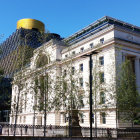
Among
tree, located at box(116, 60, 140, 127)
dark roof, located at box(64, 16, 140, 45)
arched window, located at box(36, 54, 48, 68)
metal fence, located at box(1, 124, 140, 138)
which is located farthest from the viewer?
dark roof, located at box(64, 16, 140, 45)

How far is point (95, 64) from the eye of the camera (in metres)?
39.7

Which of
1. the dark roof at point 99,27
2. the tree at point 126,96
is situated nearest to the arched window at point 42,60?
the tree at point 126,96

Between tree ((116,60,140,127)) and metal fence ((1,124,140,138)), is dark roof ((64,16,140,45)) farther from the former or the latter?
metal fence ((1,124,140,138))

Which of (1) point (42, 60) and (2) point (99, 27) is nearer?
(1) point (42, 60)

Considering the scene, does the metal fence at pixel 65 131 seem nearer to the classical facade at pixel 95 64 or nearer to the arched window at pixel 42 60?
the classical facade at pixel 95 64

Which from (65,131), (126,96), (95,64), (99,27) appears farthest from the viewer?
(99,27)

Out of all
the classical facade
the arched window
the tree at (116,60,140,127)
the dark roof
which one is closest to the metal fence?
the classical facade

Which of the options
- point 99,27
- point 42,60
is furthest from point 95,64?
point 99,27

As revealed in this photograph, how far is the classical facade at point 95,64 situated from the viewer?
36.4 meters

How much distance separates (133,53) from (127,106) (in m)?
15.4

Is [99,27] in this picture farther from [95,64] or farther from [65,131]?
[65,131]

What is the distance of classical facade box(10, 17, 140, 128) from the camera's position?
36438 millimetres

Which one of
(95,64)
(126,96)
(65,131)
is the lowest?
(65,131)

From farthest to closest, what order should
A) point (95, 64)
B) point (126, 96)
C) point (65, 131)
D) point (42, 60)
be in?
point (95, 64), point (42, 60), point (126, 96), point (65, 131)
